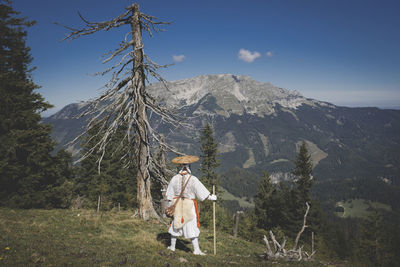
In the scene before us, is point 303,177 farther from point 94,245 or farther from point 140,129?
point 94,245

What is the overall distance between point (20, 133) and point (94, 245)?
1263 centimetres

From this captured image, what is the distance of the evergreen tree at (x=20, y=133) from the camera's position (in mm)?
15258

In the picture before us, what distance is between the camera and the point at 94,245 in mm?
7770

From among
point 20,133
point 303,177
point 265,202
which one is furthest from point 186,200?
point 265,202

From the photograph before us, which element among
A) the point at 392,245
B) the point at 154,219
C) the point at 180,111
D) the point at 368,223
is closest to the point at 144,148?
the point at 180,111

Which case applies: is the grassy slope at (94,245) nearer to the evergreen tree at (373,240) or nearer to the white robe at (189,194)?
the white robe at (189,194)

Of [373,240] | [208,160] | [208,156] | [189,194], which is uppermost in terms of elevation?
[208,156]

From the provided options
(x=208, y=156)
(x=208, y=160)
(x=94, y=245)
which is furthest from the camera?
(x=208, y=156)

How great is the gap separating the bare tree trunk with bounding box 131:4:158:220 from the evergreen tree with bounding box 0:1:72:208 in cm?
918

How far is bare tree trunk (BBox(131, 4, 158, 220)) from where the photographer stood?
1130 cm

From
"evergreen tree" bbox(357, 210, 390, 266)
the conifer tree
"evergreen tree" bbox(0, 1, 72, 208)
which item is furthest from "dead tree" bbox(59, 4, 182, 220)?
"evergreen tree" bbox(357, 210, 390, 266)

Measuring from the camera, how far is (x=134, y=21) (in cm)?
1129

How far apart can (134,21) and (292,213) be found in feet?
128

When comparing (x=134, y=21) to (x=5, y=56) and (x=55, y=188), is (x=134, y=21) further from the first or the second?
(x=55, y=188)
